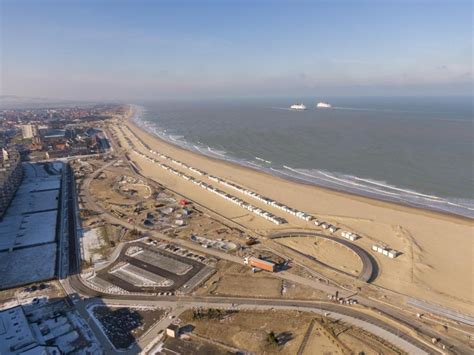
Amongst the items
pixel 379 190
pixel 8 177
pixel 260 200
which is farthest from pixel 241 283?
pixel 8 177

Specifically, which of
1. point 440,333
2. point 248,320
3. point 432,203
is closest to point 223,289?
point 248,320

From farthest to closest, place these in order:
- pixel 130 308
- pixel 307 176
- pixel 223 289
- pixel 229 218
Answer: pixel 307 176
pixel 229 218
pixel 223 289
pixel 130 308

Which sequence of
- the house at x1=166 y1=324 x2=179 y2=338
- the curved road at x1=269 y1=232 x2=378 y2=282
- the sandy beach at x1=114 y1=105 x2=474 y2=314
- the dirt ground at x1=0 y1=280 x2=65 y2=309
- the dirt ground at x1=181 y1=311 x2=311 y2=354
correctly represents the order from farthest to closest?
the curved road at x1=269 y1=232 x2=378 y2=282, the sandy beach at x1=114 y1=105 x2=474 y2=314, the dirt ground at x1=0 y1=280 x2=65 y2=309, the house at x1=166 y1=324 x2=179 y2=338, the dirt ground at x1=181 y1=311 x2=311 y2=354

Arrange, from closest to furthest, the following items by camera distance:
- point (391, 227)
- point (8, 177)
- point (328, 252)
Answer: point (328, 252), point (391, 227), point (8, 177)

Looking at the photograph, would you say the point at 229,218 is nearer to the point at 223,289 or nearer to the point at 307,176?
the point at 223,289

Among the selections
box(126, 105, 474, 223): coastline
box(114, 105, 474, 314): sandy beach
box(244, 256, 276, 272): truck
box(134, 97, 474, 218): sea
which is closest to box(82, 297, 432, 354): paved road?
box(244, 256, 276, 272): truck

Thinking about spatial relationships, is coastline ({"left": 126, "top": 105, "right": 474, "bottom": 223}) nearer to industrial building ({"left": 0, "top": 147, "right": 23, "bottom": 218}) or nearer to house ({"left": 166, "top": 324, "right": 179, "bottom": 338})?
house ({"left": 166, "top": 324, "right": 179, "bottom": 338})

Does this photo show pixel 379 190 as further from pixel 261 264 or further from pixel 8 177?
pixel 8 177

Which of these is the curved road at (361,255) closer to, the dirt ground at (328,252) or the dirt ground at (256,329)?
the dirt ground at (328,252)
